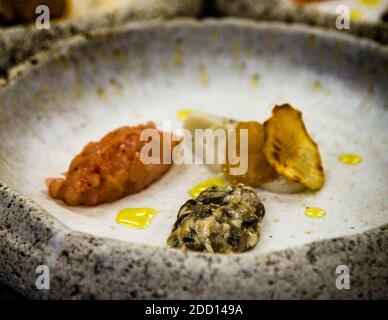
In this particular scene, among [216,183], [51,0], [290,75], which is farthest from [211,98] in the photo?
[51,0]

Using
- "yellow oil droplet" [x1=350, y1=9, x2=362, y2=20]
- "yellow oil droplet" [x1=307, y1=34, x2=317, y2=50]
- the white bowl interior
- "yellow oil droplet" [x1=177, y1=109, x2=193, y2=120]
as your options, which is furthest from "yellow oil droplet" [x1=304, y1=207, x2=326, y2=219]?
"yellow oil droplet" [x1=350, y1=9, x2=362, y2=20]

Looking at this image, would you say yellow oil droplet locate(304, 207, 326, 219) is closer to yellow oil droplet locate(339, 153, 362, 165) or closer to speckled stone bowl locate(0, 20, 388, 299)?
speckled stone bowl locate(0, 20, 388, 299)

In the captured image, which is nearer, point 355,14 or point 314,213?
point 314,213

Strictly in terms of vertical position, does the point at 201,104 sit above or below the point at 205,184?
above

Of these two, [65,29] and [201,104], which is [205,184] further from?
[65,29]

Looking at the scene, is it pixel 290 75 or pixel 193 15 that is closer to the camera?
pixel 290 75

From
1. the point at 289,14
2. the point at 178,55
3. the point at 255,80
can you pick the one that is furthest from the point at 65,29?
the point at 289,14
